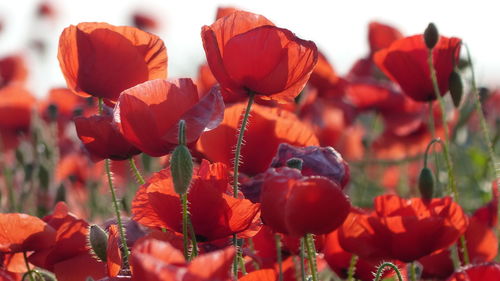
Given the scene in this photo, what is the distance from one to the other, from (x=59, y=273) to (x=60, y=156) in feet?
6.49

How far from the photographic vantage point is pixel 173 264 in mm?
856

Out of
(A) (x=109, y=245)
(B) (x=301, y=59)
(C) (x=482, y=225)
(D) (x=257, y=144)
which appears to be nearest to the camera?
(A) (x=109, y=245)

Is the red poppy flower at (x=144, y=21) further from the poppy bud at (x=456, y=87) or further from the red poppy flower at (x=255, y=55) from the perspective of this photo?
the red poppy flower at (x=255, y=55)

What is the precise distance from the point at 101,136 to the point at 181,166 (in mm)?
293

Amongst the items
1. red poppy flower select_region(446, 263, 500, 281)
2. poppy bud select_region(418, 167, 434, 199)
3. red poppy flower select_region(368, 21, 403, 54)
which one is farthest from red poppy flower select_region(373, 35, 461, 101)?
red poppy flower select_region(368, 21, 403, 54)

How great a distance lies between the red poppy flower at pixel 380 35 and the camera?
2.86m

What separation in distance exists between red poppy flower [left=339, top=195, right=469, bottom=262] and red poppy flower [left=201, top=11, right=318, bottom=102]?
243 millimetres

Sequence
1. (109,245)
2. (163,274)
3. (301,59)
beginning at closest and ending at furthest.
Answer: (163,274), (109,245), (301,59)

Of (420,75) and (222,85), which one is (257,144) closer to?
(222,85)

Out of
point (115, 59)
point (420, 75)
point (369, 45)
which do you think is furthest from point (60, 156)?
point (115, 59)

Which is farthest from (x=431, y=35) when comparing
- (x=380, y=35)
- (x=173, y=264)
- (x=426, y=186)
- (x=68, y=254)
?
(x=380, y=35)

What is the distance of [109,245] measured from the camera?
118 cm

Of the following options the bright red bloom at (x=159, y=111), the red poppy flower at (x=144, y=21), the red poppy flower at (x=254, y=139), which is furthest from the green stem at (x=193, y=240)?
the red poppy flower at (x=144, y=21)

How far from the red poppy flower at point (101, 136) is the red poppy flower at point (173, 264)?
1.66 ft
